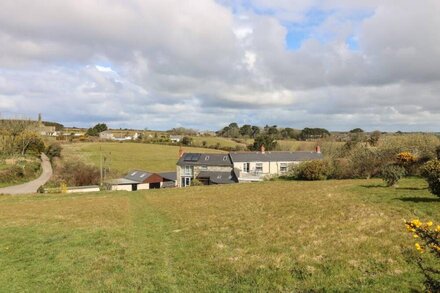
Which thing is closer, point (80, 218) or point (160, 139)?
point (80, 218)

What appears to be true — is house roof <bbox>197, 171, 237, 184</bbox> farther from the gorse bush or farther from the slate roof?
the gorse bush

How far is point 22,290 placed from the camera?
8.88 m

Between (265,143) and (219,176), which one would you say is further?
(265,143)

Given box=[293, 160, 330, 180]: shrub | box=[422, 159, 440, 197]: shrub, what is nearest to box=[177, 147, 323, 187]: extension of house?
box=[293, 160, 330, 180]: shrub

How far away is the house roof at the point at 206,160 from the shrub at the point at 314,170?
69.6 ft

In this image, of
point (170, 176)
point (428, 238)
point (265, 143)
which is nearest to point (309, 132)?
point (265, 143)

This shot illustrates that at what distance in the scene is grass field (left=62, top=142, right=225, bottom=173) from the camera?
3351 inches

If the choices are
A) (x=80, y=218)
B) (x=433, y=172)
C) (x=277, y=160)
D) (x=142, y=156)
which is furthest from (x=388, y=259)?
(x=142, y=156)

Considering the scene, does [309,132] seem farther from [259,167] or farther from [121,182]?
[121,182]

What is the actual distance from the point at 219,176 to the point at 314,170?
75.4 ft

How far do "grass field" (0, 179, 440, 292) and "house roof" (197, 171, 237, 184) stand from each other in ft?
123

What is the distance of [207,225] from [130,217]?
20.8 feet

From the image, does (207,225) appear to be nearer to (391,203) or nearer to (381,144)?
(391,203)

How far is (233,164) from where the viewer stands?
59688 millimetres
